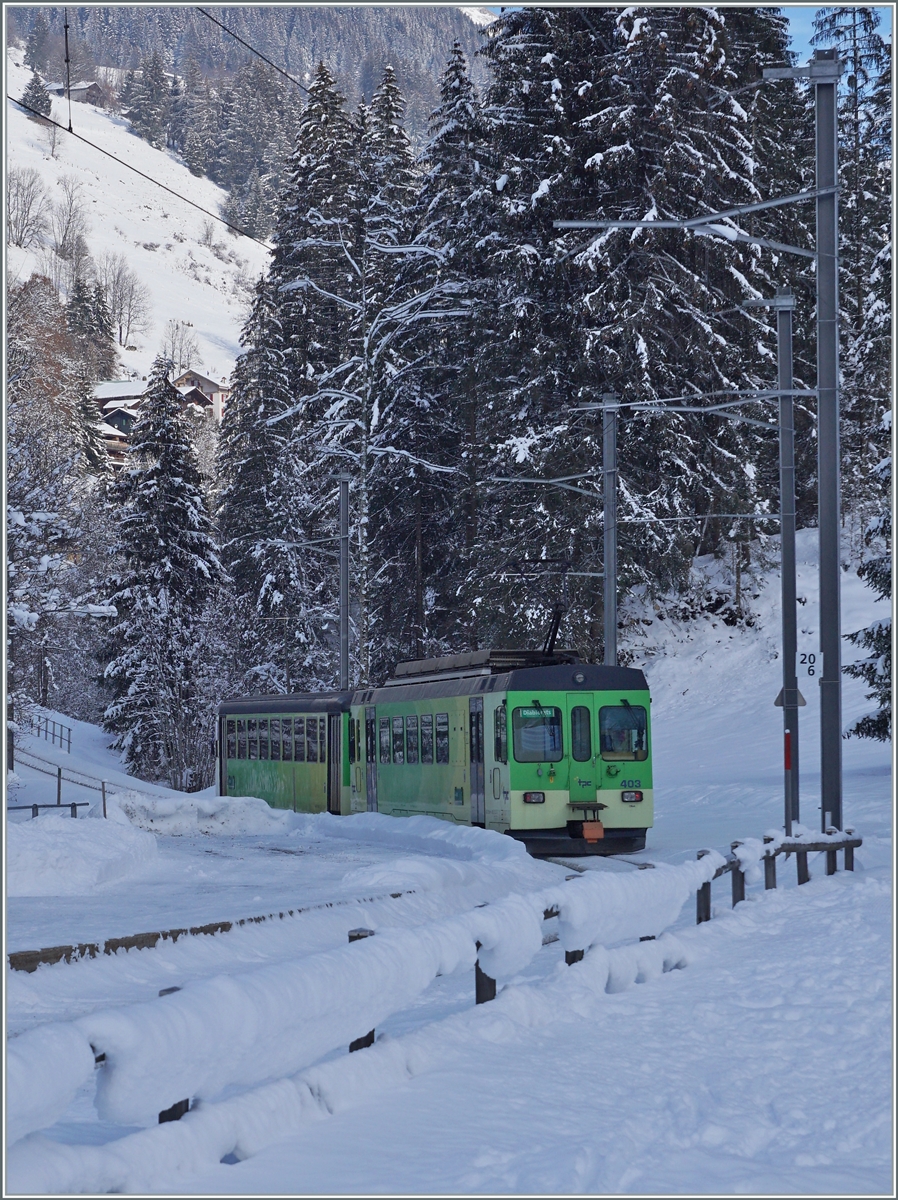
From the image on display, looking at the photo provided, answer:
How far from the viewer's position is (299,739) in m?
35.6

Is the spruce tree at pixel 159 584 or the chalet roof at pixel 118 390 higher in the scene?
the chalet roof at pixel 118 390

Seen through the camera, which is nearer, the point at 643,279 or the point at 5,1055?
the point at 5,1055

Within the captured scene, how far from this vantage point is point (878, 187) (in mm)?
58469

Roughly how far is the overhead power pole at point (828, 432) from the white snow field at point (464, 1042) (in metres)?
1.61

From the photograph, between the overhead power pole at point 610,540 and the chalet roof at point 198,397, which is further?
the chalet roof at point 198,397

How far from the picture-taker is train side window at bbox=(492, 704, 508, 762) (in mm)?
23859

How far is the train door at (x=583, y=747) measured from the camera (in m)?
24.3

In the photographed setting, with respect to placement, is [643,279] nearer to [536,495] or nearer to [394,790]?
[536,495]

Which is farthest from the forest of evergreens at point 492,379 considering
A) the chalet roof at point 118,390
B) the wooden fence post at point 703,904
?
the chalet roof at point 118,390

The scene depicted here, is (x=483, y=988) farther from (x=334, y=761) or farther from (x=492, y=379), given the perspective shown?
(x=492, y=379)

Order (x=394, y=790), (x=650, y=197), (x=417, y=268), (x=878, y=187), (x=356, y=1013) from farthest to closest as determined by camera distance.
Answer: (x=878, y=187) < (x=417, y=268) < (x=650, y=197) < (x=394, y=790) < (x=356, y=1013)

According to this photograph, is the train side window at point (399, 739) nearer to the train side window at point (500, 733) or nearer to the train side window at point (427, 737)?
the train side window at point (427, 737)

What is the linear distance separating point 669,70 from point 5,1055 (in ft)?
133

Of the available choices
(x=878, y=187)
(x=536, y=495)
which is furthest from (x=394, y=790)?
(x=878, y=187)
